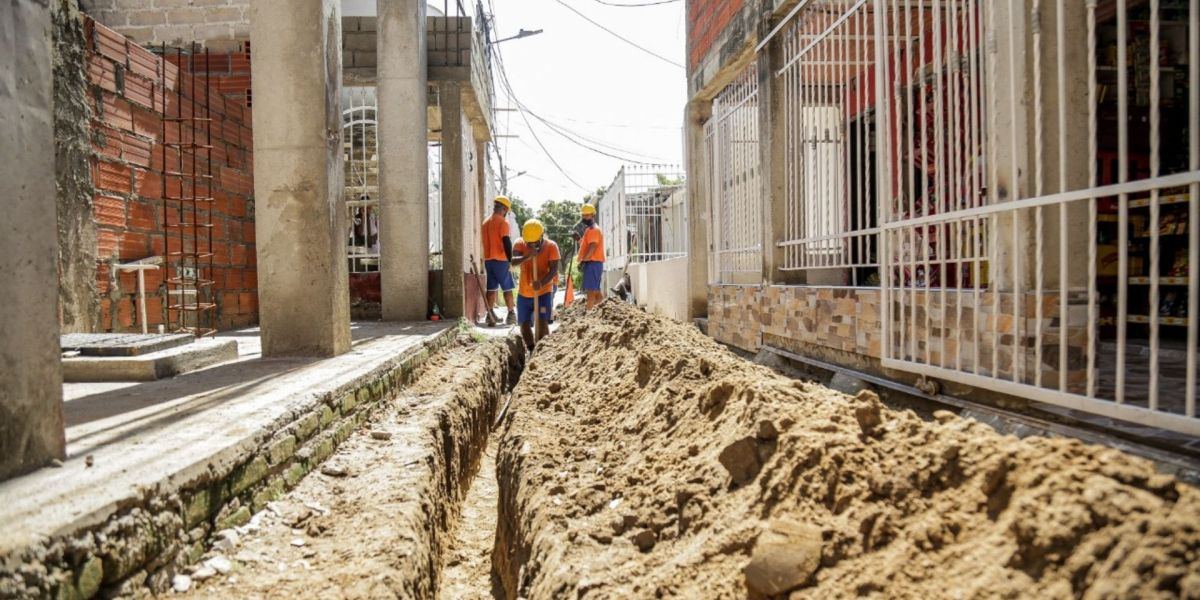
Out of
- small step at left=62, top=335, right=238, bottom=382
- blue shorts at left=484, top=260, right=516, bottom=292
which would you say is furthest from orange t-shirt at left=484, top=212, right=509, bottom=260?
small step at left=62, top=335, right=238, bottom=382

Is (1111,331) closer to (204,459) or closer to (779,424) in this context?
(779,424)

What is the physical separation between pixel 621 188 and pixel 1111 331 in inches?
455

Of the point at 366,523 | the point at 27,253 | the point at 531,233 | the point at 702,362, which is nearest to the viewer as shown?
the point at 27,253

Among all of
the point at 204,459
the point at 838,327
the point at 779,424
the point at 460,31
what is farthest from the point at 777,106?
the point at 460,31

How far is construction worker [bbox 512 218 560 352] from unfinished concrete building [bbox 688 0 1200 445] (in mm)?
2341

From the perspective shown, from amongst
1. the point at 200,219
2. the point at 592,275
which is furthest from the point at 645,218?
the point at 200,219

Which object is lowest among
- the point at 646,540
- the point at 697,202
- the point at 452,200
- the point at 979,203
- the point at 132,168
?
the point at 646,540

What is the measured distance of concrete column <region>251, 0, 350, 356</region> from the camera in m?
5.38

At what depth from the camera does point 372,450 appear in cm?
430

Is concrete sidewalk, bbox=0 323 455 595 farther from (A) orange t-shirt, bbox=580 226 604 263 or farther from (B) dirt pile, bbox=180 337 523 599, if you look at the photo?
(A) orange t-shirt, bbox=580 226 604 263

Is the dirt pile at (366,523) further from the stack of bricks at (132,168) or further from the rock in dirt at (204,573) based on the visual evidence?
the stack of bricks at (132,168)

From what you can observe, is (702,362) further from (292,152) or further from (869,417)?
(292,152)

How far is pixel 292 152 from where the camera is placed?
17.7 ft

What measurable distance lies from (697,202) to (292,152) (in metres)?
4.73
